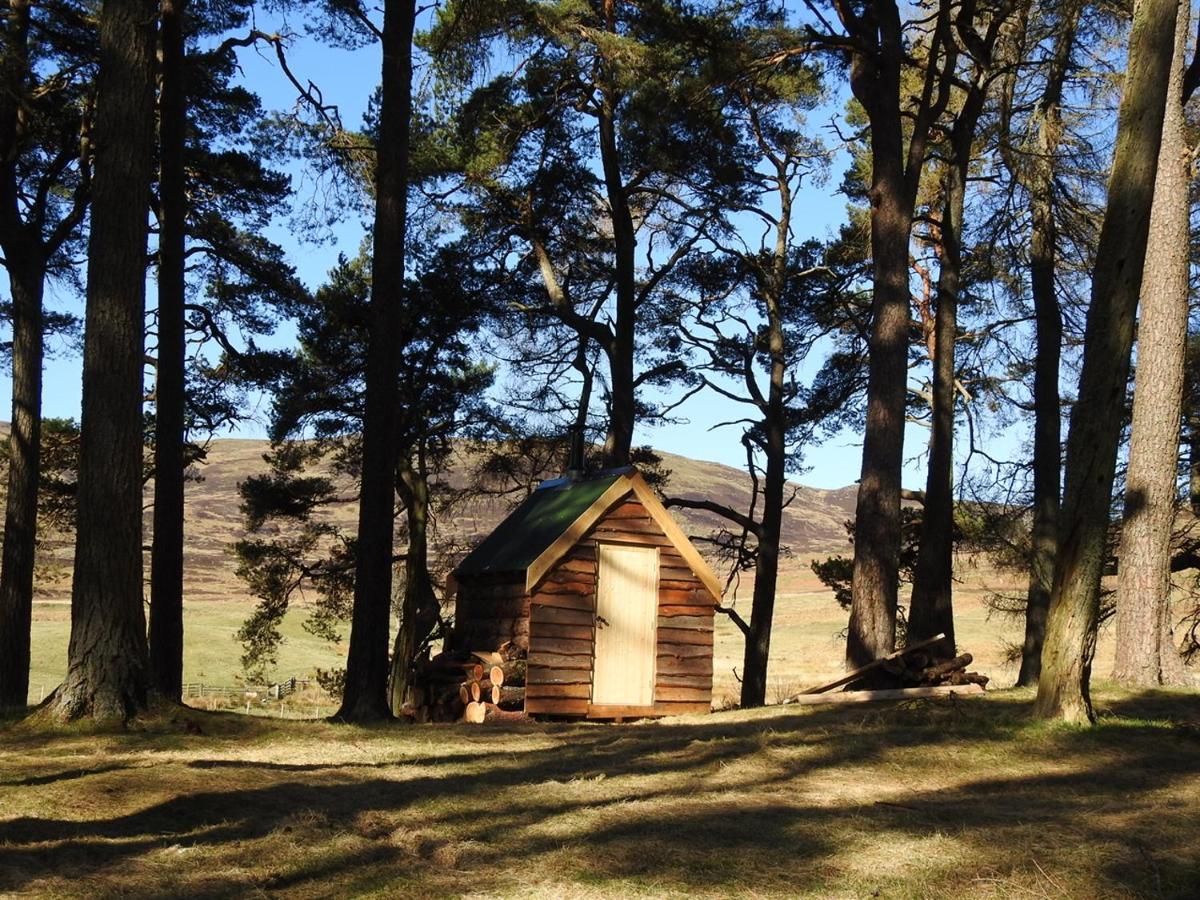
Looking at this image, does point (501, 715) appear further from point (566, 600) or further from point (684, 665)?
point (684, 665)

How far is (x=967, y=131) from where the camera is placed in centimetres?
1895

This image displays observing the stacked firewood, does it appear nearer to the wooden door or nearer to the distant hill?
the wooden door

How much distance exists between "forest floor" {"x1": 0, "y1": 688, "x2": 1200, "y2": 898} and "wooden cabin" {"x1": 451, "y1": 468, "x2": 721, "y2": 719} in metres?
4.23

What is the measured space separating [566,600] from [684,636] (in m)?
2.12

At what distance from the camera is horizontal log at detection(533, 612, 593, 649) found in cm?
1628

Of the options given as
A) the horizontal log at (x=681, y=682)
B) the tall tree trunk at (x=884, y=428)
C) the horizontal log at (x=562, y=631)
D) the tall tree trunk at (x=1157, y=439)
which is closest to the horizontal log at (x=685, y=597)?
the horizontal log at (x=681, y=682)

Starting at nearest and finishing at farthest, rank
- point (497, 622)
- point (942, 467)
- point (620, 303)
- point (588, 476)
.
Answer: point (497, 622), point (588, 476), point (942, 467), point (620, 303)

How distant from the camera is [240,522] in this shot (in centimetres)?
8469

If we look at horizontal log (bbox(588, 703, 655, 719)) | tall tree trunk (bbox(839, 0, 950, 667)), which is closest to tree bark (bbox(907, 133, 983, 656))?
tall tree trunk (bbox(839, 0, 950, 667))

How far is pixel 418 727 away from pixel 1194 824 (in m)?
8.97

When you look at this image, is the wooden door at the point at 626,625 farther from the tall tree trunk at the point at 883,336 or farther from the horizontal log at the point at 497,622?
the tall tree trunk at the point at 883,336

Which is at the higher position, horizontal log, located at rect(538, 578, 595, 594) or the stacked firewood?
horizontal log, located at rect(538, 578, 595, 594)

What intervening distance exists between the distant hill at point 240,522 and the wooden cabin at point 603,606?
63.6 meters

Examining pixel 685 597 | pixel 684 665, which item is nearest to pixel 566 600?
pixel 685 597
